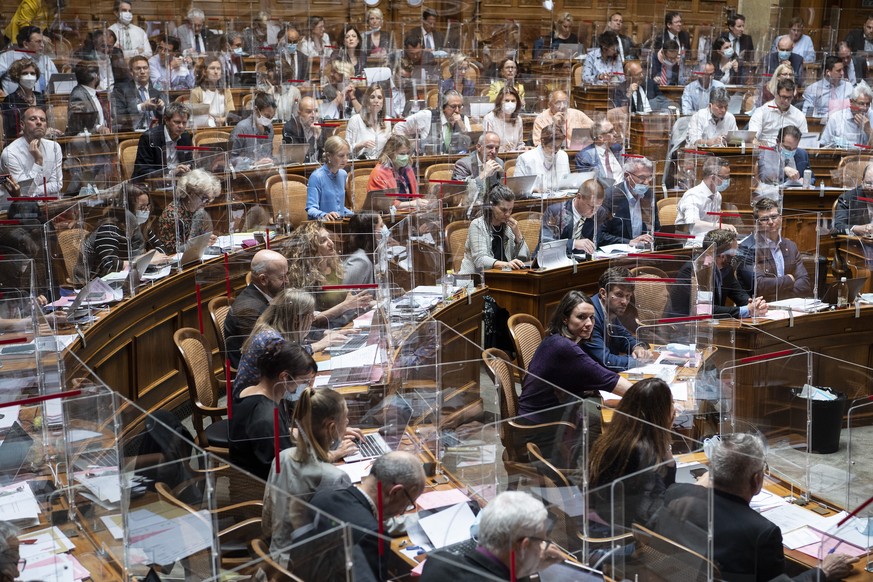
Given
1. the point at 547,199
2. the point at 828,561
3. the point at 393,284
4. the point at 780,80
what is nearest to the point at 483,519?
the point at 828,561

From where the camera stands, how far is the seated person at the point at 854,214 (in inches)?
303

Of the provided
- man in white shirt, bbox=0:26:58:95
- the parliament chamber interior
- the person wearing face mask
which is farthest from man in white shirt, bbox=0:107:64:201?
man in white shirt, bbox=0:26:58:95

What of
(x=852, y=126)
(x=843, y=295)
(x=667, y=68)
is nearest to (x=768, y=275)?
(x=843, y=295)

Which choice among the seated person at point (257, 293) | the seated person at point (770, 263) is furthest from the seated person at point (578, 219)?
the seated person at point (257, 293)

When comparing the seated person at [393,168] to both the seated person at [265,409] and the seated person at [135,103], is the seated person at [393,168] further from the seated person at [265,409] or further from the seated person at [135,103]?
the seated person at [265,409]

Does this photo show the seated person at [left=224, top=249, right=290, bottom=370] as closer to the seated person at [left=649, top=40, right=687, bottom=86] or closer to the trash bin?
the trash bin

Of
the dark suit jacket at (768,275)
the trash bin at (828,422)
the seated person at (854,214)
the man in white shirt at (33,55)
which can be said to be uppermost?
the man in white shirt at (33,55)

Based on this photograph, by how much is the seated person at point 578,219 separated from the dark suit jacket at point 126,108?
15.3 ft

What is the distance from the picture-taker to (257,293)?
548 cm

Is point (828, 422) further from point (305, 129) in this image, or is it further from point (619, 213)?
point (305, 129)

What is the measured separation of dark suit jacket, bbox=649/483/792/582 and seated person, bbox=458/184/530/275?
343 centimetres

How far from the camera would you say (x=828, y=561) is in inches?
141

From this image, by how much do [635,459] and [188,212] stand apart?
4.06 meters

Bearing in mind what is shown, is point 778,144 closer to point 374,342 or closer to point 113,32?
point 374,342
